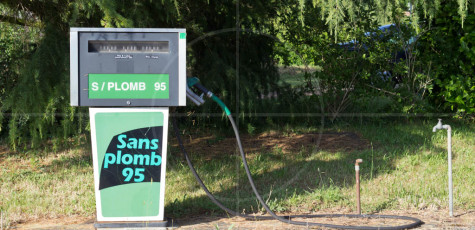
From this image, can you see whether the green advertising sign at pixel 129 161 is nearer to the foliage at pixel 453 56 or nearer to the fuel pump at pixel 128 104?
the fuel pump at pixel 128 104

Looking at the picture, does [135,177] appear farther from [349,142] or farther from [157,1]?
[349,142]

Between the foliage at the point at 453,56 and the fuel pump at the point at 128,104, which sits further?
the foliage at the point at 453,56

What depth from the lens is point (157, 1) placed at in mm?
5613

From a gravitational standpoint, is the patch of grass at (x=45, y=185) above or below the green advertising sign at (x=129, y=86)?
below

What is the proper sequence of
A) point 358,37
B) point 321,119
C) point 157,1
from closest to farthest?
point 157,1, point 358,37, point 321,119

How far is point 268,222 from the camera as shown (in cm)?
440

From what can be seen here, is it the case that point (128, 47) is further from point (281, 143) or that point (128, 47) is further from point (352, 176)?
point (281, 143)

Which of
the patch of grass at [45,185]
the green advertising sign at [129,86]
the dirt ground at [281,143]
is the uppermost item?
the green advertising sign at [129,86]

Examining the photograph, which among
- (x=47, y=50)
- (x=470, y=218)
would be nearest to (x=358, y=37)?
(x=470, y=218)

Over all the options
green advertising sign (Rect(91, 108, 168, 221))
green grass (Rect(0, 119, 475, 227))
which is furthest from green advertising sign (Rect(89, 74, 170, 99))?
green grass (Rect(0, 119, 475, 227))

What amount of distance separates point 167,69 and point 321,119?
4546 millimetres

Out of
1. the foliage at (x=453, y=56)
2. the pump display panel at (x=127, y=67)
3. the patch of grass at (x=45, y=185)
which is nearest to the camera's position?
the pump display panel at (x=127, y=67)

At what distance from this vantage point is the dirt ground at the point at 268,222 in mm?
4254

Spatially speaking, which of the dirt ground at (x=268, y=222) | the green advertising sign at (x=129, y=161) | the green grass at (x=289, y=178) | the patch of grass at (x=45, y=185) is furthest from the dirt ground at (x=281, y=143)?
→ the green advertising sign at (x=129, y=161)
